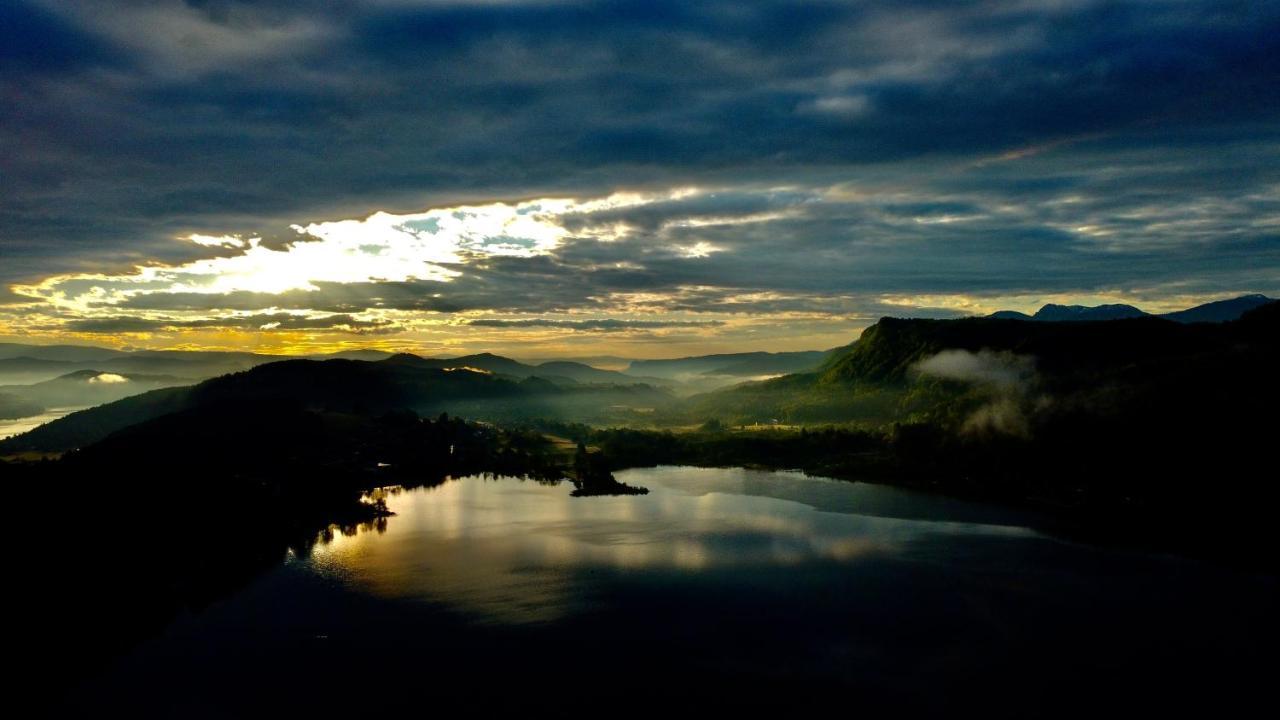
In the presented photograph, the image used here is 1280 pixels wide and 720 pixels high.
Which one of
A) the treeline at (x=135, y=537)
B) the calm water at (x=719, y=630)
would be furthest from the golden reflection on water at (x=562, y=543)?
the treeline at (x=135, y=537)

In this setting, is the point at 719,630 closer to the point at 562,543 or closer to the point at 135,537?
the point at 562,543

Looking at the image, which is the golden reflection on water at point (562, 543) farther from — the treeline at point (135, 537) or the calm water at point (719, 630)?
A: the treeline at point (135, 537)

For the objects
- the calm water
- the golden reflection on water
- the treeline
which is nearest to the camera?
the calm water

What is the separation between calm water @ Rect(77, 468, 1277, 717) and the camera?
212 ft

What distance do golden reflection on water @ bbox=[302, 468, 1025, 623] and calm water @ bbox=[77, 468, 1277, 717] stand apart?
27.1 inches

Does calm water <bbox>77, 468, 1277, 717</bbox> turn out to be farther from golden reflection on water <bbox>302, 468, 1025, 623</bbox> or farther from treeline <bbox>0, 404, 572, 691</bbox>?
treeline <bbox>0, 404, 572, 691</bbox>

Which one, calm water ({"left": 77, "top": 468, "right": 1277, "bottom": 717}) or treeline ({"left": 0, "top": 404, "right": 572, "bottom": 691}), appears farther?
treeline ({"left": 0, "top": 404, "right": 572, "bottom": 691})

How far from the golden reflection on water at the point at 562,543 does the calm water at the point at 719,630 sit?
69 cm

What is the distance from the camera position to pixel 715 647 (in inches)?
2884

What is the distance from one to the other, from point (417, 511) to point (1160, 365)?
7330 inches

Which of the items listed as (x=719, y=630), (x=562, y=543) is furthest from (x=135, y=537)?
(x=719, y=630)

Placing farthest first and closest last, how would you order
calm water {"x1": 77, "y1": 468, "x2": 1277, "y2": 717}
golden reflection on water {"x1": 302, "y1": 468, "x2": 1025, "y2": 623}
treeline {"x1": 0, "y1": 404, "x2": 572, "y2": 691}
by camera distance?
golden reflection on water {"x1": 302, "y1": 468, "x2": 1025, "y2": 623} < treeline {"x1": 0, "y1": 404, "x2": 572, "y2": 691} < calm water {"x1": 77, "y1": 468, "x2": 1277, "y2": 717}

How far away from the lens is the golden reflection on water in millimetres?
95500

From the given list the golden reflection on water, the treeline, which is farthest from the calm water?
the treeline
